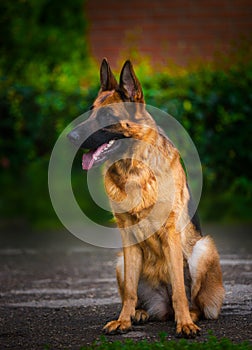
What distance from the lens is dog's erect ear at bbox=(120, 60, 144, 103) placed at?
222 inches

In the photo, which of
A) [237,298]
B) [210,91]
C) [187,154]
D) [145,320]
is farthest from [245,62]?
[145,320]

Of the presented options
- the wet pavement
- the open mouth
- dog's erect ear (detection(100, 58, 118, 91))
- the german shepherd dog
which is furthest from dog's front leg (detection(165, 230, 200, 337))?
dog's erect ear (detection(100, 58, 118, 91))

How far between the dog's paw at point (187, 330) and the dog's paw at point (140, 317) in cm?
47

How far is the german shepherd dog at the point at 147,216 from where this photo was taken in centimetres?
555

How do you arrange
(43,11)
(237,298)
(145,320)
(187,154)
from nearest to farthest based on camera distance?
(145,320), (237,298), (187,154), (43,11)

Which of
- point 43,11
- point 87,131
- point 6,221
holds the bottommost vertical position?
point 6,221

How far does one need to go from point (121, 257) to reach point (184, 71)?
6.13 meters

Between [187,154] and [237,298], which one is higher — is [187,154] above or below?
above

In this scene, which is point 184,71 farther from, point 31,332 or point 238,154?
point 31,332

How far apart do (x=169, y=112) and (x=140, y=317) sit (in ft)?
18.2

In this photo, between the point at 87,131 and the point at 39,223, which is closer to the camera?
the point at 87,131

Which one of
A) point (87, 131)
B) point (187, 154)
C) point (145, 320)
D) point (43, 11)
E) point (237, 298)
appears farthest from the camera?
point (43, 11)

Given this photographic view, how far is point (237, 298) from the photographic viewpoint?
21.8 ft

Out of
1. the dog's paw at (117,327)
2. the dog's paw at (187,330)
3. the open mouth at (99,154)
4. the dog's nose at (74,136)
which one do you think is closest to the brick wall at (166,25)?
the open mouth at (99,154)
